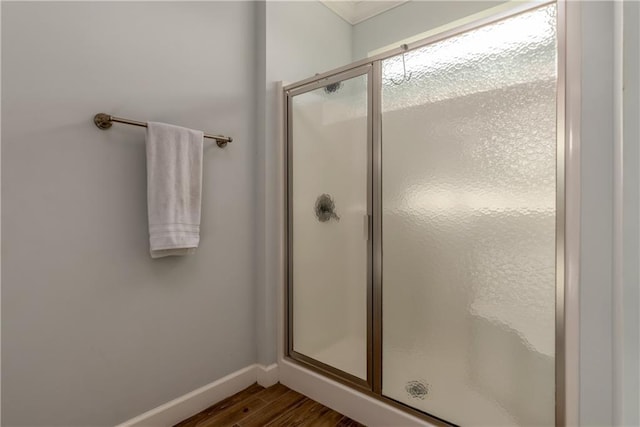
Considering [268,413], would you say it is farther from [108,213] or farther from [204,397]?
[108,213]

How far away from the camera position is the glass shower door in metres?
1.54

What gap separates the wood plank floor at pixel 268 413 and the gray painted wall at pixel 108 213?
153 millimetres

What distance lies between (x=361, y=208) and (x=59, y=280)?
1244mm

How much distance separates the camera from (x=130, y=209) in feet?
4.42

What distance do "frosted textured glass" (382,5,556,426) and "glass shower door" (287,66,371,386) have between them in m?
0.14

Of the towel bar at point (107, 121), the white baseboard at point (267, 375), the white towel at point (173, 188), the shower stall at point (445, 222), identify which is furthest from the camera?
the white baseboard at point (267, 375)

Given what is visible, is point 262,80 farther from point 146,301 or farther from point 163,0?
point 146,301

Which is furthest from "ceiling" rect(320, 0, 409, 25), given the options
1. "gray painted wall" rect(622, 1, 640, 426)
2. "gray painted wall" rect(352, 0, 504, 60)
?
"gray painted wall" rect(622, 1, 640, 426)

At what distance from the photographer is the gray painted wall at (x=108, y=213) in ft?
3.55

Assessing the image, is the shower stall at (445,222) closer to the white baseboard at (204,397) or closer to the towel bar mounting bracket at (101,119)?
the white baseboard at (204,397)

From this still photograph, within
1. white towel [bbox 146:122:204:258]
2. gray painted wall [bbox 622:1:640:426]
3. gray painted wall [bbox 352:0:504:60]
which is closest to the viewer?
gray painted wall [bbox 622:1:640:426]

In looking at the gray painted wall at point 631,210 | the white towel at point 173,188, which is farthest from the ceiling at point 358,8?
the gray painted wall at point 631,210

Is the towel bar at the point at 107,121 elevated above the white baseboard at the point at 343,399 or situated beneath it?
elevated above

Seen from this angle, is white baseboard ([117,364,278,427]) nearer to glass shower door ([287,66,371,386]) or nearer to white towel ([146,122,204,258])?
glass shower door ([287,66,371,386])
